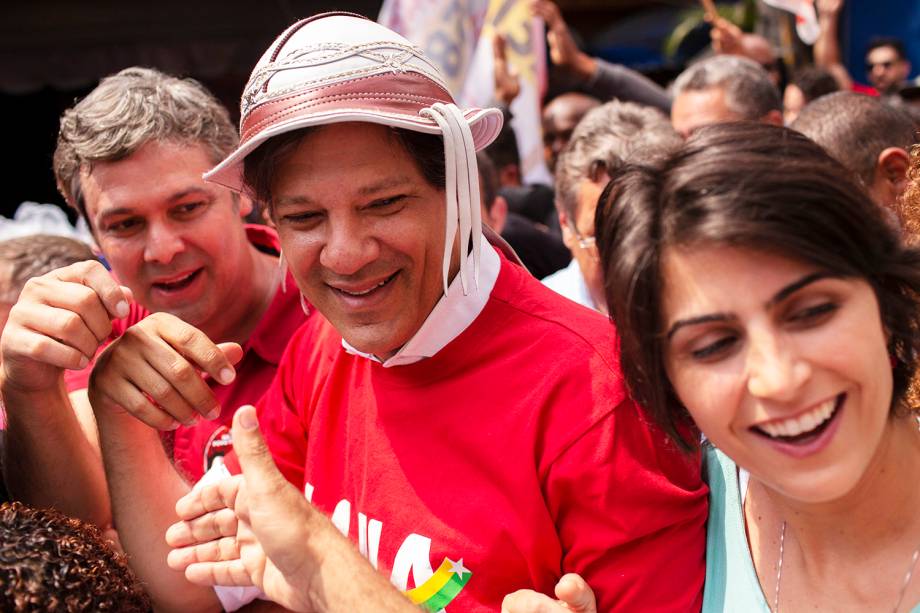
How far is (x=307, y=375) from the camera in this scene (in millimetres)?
2520

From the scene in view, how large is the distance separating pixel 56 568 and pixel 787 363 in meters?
1.28

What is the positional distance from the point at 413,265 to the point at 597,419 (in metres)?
0.49

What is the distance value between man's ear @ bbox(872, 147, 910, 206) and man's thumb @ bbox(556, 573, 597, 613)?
2.06m

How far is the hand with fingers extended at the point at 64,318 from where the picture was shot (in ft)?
7.22

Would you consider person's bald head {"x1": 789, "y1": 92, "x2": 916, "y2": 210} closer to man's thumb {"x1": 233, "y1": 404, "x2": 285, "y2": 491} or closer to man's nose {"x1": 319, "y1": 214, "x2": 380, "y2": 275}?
man's nose {"x1": 319, "y1": 214, "x2": 380, "y2": 275}

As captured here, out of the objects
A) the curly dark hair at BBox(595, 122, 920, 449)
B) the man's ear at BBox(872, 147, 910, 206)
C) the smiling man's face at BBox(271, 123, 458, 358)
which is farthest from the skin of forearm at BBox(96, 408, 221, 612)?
the man's ear at BBox(872, 147, 910, 206)

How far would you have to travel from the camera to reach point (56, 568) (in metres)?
1.83

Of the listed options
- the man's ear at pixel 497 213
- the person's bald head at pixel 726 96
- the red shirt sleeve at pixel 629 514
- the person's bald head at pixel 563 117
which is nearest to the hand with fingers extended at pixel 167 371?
the red shirt sleeve at pixel 629 514

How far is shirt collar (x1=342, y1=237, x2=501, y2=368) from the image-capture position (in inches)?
83.3

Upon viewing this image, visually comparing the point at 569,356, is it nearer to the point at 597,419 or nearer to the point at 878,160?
the point at 597,419

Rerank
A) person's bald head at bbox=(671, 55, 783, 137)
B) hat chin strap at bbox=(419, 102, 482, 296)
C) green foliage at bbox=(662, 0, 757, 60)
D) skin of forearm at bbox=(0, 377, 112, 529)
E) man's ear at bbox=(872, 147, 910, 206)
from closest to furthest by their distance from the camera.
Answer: hat chin strap at bbox=(419, 102, 482, 296) → skin of forearm at bbox=(0, 377, 112, 529) → man's ear at bbox=(872, 147, 910, 206) → person's bald head at bbox=(671, 55, 783, 137) → green foliage at bbox=(662, 0, 757, 60)

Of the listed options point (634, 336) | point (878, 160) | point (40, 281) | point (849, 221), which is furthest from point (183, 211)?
point (878, 160)

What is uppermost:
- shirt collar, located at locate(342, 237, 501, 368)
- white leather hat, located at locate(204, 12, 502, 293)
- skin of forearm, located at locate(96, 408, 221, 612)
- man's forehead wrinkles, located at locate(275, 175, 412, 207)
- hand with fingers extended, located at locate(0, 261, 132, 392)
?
white leather hat, located at locate(204, 12, 502, 293)

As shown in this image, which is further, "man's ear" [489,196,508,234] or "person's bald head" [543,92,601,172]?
"person's bald head" [543,92,601,172]
